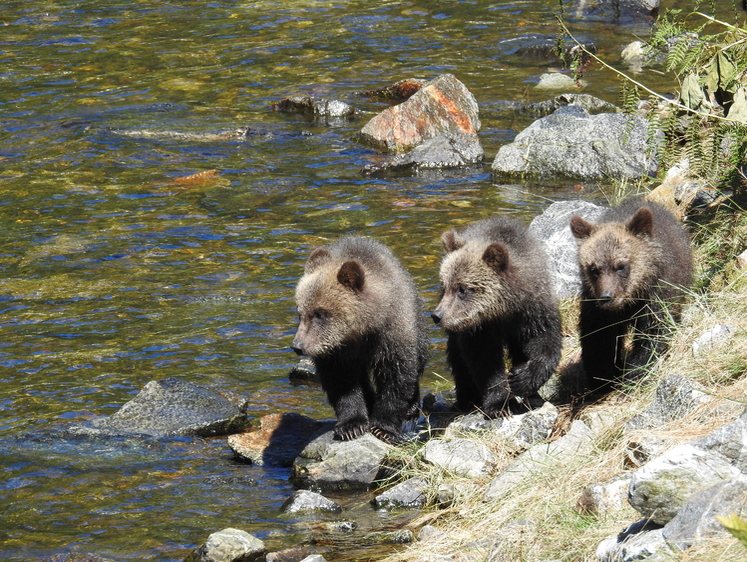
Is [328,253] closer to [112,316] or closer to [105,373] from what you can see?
[105,373]

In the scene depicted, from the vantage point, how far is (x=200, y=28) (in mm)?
23750

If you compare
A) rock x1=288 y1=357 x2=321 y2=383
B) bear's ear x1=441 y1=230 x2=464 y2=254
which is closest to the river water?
rock x1=288 y1=357 x2=321 y2=383

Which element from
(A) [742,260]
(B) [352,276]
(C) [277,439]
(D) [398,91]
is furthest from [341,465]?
(D) [398,91]

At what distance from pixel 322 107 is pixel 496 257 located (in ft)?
38.4

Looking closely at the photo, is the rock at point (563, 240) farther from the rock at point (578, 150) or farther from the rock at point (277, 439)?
the rock at point (578, 150)

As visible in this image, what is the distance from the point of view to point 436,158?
52.2ft

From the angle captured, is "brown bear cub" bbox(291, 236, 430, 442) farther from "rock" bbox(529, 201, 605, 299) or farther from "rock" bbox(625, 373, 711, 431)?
"rock" bbox(529, 201, 605, 299)

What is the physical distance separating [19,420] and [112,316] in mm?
2521

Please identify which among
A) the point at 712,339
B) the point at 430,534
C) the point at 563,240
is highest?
the point at 712,339

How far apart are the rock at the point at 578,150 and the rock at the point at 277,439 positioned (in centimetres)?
770

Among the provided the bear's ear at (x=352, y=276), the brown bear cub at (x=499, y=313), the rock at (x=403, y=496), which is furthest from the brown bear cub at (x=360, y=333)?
the rock at (x=403, y=496)

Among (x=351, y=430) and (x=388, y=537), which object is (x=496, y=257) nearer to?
(x=351, y=430)

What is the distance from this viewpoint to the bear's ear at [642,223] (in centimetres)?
720

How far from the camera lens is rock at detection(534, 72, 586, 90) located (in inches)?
772
